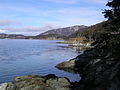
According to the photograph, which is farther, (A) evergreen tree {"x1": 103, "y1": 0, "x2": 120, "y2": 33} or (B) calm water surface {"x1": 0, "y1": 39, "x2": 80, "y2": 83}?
(B) calm water surface {"x1": 0, "y1": 39, "x2": 80, "y2": 83}

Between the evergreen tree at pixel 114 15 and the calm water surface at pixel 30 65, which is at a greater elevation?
the evergreen tree at pixel 114 15

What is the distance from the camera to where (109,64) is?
30109 mm

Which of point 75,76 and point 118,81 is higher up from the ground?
point 118,81

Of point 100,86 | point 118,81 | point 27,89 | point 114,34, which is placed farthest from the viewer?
point 114,34

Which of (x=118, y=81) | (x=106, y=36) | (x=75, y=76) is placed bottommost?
(x=75, y=76)

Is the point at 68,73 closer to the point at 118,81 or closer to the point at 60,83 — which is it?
the point at 60,83

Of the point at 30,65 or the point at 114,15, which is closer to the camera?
the point at 114,15

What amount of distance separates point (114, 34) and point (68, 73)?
Answer: 1814 cm

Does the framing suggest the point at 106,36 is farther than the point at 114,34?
Yes

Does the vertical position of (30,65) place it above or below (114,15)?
below

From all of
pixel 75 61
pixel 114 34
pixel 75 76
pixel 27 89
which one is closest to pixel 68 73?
pixel 75 76

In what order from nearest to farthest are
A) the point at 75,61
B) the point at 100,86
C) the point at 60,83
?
the point at 100,86, the point at 60,83, the point at 75,61

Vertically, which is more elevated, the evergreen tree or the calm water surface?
the evergreen tree

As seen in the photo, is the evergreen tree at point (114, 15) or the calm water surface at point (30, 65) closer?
the evergreen tree at point (114, 15)
